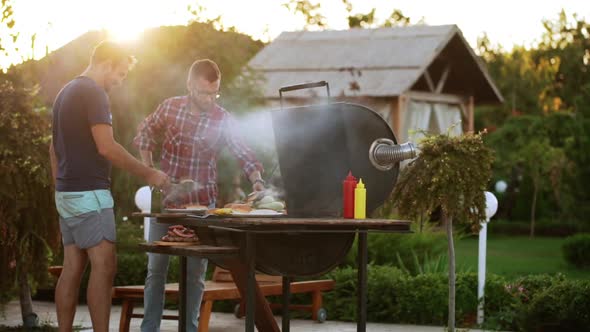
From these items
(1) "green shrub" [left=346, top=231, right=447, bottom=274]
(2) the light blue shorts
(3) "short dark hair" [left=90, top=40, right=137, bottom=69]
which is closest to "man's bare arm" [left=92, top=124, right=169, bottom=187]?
(2) the light blue shorts

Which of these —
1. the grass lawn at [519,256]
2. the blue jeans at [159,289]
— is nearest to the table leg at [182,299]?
the blue jeans at [159,289]

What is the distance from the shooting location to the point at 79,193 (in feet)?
19.4

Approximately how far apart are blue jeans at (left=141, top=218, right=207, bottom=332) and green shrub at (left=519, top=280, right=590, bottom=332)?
223 centimetres

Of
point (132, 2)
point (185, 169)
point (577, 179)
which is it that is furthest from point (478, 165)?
point (577, 179)

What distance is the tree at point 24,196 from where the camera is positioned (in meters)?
7.84

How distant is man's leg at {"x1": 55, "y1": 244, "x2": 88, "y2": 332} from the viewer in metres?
5.96

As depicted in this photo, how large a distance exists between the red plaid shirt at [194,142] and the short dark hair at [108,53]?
27.2 inches

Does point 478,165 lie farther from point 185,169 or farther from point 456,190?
point 185,169

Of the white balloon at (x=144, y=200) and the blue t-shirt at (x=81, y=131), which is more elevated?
the blue t-shirt at (x=81, y=131)

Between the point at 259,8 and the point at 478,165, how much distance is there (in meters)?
12.7

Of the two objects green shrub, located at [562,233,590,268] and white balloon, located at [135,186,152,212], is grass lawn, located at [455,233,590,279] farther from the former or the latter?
white balloon, located at [135,186,152,212]

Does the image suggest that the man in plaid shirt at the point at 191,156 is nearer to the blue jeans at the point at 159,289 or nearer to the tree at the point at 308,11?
the blue jeans at the point at 159,289

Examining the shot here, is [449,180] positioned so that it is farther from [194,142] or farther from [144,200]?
[144,200]

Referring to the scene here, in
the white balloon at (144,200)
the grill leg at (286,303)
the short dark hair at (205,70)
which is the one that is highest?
the short dark hair at (205,70)
